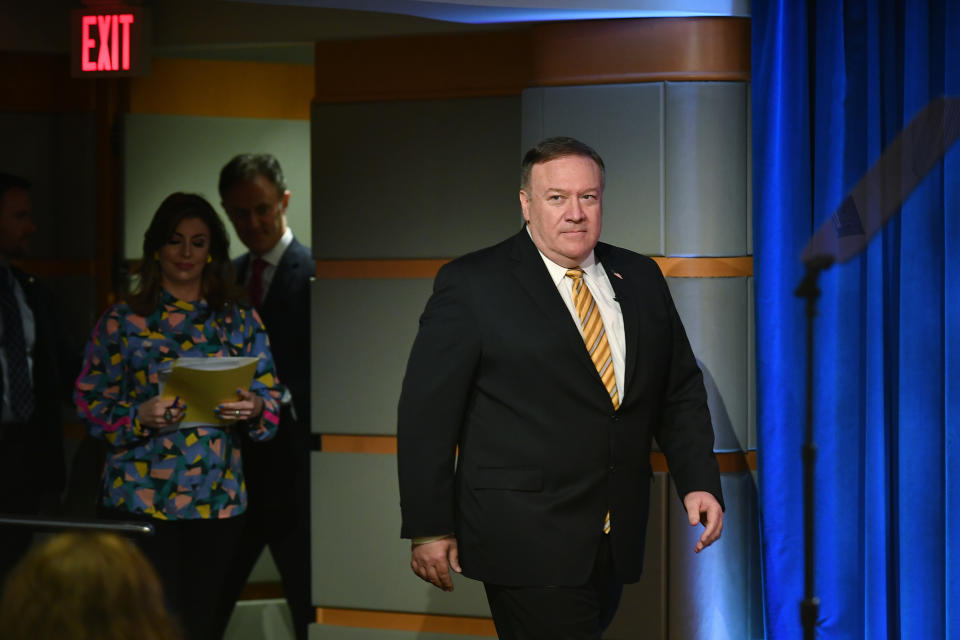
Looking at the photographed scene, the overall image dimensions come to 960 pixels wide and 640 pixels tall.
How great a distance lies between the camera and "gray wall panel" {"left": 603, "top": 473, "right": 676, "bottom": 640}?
4.27 metres

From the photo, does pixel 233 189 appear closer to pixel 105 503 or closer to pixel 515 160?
pixel 515 160

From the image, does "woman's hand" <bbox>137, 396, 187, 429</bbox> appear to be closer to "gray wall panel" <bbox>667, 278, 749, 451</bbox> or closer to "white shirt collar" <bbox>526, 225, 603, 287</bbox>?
"white shirt collar" <bbox>526, 225, 603, 287</bbox>

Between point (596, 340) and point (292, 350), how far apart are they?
2021mm

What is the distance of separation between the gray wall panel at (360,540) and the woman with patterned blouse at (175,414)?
2.08 feet

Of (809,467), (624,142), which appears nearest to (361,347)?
(624,142)

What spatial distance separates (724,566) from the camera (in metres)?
4.24

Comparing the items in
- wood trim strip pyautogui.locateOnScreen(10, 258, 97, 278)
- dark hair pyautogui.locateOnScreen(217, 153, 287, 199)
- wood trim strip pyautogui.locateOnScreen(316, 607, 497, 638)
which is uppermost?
dark hair pyautogui.locateOnScreen(217, 153, 287, 199)

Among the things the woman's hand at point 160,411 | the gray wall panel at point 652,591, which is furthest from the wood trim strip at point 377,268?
the gray wall panel at point 652,591

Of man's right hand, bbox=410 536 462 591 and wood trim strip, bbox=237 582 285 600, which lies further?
wood trim strip, bbox=237 582 285 600

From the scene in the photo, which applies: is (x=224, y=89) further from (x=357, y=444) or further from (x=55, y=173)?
(x=357, y=444)

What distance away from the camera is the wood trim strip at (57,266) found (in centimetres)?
551

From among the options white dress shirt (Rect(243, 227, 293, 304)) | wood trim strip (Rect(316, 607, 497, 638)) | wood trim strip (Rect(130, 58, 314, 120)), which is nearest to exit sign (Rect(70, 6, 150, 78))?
white dress shirt (Rect(243, 227, 293, 304))

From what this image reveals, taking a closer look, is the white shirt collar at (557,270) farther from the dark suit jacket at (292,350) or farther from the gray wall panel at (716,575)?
the dark suit jacket at (292,350)

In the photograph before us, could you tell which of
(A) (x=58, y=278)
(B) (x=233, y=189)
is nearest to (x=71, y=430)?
(A) (x=58, y=278)
